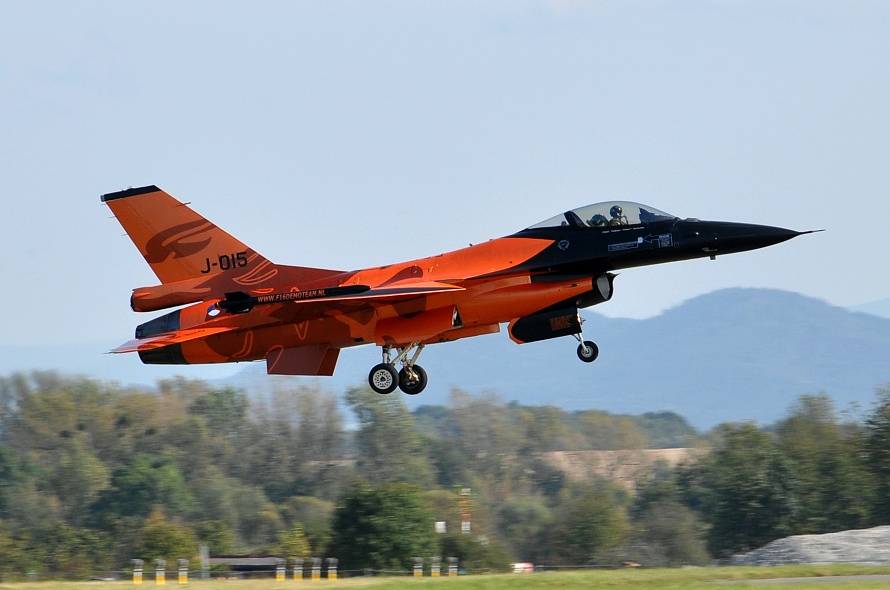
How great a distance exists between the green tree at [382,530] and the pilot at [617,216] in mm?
29581

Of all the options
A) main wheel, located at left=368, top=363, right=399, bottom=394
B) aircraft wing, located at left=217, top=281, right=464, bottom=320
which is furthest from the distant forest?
aircraft wing, located at left=217, top=281, right=464, bottom=320

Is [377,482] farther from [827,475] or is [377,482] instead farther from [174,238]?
[174,238]

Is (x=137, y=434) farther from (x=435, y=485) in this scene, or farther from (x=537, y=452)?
(x=537, y=452)

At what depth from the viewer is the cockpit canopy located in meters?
21.5

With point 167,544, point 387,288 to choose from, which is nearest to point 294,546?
point 167,544

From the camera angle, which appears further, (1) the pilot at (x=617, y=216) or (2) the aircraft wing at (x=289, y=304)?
(2) the aircraft wing at (x=289, y=304)

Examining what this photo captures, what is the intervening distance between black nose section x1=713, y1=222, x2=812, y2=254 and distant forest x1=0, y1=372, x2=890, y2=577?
29.8m

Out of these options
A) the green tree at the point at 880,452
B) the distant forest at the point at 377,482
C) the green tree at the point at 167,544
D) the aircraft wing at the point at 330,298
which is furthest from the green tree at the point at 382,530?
the aircraft wing at the point at 330,298

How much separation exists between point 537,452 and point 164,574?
34.9 m

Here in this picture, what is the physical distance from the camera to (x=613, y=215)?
2161 centimetres

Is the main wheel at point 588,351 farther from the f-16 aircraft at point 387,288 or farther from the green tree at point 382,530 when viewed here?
the green tree at point 382,530

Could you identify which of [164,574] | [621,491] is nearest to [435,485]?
[621,491]

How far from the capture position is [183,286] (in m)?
24.1

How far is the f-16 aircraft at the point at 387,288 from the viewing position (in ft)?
70.6
